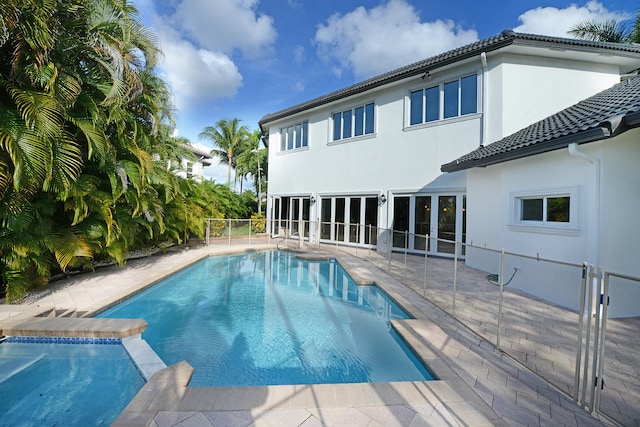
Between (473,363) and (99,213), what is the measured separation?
8188 millimetres

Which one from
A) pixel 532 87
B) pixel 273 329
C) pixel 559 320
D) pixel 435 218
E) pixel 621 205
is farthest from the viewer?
pixel 435 218

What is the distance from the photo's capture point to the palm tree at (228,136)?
30.3 meters

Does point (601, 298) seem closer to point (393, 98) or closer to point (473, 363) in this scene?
point (473, 363)

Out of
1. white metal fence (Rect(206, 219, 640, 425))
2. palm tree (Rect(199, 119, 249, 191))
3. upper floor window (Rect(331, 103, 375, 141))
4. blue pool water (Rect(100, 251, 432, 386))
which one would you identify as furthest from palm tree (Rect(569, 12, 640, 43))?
palm tree (Rect(199, 119, 249, 191))

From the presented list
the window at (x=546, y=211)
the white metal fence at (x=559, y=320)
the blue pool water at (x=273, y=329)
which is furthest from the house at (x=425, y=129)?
the blue pool water at (x=273, y=329)

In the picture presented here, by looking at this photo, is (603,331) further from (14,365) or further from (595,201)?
(14,365)

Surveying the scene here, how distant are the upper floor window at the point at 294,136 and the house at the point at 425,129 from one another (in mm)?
106

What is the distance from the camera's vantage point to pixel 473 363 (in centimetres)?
385

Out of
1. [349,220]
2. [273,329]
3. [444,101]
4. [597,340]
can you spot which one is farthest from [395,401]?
[349,220]

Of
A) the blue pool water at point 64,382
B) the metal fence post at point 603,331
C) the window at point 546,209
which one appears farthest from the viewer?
the window at point 546,209

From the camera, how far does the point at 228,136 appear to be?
3066 cm

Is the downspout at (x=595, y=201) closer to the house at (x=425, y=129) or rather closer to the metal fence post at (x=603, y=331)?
the house at (x=425, y=129)

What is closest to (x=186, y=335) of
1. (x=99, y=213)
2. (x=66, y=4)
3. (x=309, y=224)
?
(x=99, y=213)

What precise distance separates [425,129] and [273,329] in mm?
10236
